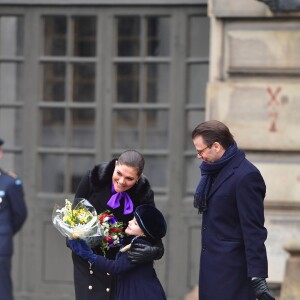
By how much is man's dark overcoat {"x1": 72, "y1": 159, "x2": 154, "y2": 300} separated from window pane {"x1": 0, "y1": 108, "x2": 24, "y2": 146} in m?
3.63

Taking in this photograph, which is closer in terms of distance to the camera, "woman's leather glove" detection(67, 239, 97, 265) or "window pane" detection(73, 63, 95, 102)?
"woman's leather glove" detection(67, 239, 97, 265)

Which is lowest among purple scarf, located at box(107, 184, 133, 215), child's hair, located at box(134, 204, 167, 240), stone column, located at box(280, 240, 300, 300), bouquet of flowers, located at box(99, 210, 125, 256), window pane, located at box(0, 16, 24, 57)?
stone column, located at box(280, 240, 300, 300)

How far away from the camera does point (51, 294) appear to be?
10.0m

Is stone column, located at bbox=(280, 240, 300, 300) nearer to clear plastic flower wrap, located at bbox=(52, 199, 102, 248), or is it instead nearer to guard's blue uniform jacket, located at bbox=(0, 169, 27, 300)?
guard's blue uniform jacket, located at bbox=(0, 169, 27, 300)

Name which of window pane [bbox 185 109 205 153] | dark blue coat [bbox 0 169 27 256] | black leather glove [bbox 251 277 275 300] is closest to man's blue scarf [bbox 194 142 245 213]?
black leather glove [bbox 251 277 275 300]

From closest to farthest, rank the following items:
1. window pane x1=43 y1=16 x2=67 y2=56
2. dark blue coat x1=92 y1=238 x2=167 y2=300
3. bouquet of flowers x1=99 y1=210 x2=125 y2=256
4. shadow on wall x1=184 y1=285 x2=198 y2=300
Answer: dark blue coat x1=92 y1=238 x2=167 y2=300
bouquet of flowers x1=99 y1=210 x2=125 y2=256
shadow on wall x1=184 y1=285 x2=198 y2=300
window pane x1=43 y1=16 x2=67 y2=56

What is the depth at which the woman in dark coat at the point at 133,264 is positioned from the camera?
20.4 feet

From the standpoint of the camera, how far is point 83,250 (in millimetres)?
6277

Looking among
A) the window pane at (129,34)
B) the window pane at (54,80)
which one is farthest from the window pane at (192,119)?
the window pane at (54,80)

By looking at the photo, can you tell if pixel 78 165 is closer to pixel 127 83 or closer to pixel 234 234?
pixel 127 83

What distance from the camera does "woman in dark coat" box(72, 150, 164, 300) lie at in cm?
632

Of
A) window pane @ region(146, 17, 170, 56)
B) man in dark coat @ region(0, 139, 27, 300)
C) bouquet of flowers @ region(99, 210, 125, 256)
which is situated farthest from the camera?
window pane @ region(146, 17, 170, 56)

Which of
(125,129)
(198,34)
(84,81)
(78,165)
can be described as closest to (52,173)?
(78,165)

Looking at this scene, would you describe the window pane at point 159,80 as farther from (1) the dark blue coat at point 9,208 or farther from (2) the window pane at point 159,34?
(1) the dark blue coat at point 9,208
